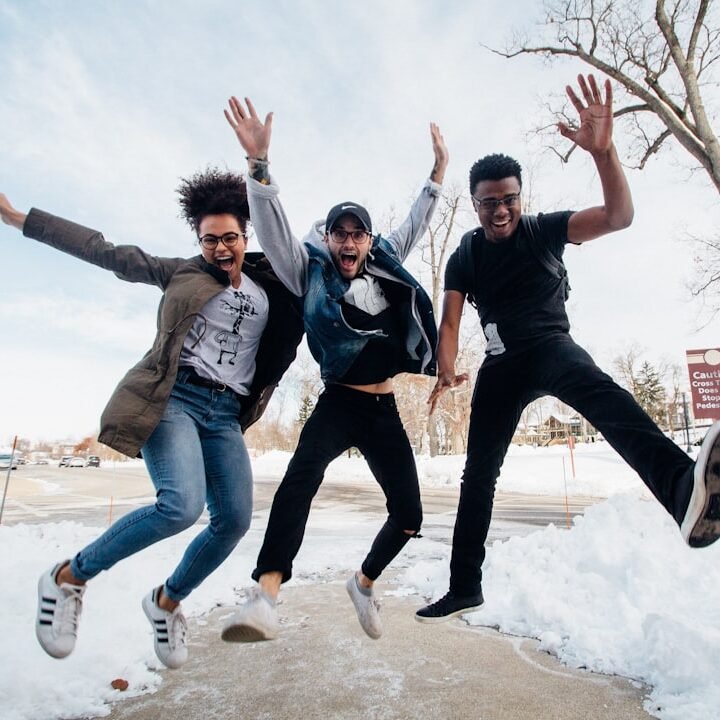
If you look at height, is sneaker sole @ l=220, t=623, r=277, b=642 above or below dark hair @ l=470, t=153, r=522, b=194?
below

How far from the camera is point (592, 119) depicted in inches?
106

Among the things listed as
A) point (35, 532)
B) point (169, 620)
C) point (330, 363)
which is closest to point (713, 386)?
point (330, 363)

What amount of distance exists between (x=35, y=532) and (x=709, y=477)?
9.90 metres

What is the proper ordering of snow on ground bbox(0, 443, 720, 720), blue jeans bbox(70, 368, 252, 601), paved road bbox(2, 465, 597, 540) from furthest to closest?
paved road bbox(2, 465, 597, 540), snow on ground bbox(0, 443, 720, 720), blue jeans bbox(70, 368, 252, 601)

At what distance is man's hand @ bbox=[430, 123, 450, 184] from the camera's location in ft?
12.2

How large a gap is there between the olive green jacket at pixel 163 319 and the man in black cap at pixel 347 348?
294mm

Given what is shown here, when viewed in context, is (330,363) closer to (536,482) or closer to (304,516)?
(304,516)

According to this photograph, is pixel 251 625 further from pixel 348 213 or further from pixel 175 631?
pixel 348 213

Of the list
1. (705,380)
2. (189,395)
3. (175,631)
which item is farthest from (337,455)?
(705,380)

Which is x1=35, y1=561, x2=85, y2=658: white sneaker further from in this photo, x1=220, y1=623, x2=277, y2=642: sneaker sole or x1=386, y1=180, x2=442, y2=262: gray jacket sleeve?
x1=386, y1=180, x2=442, y2=262: gray jacket sleeve

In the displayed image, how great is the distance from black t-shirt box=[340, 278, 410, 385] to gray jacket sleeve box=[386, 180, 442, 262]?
48 cm

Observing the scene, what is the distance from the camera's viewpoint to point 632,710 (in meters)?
3.64

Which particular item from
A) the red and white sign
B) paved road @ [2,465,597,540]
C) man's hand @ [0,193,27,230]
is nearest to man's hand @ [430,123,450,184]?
man's hand @ [0,193,27,230]

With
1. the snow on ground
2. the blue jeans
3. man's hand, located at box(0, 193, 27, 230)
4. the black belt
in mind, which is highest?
man's hand, located at box(0, 193, 27, 230)
